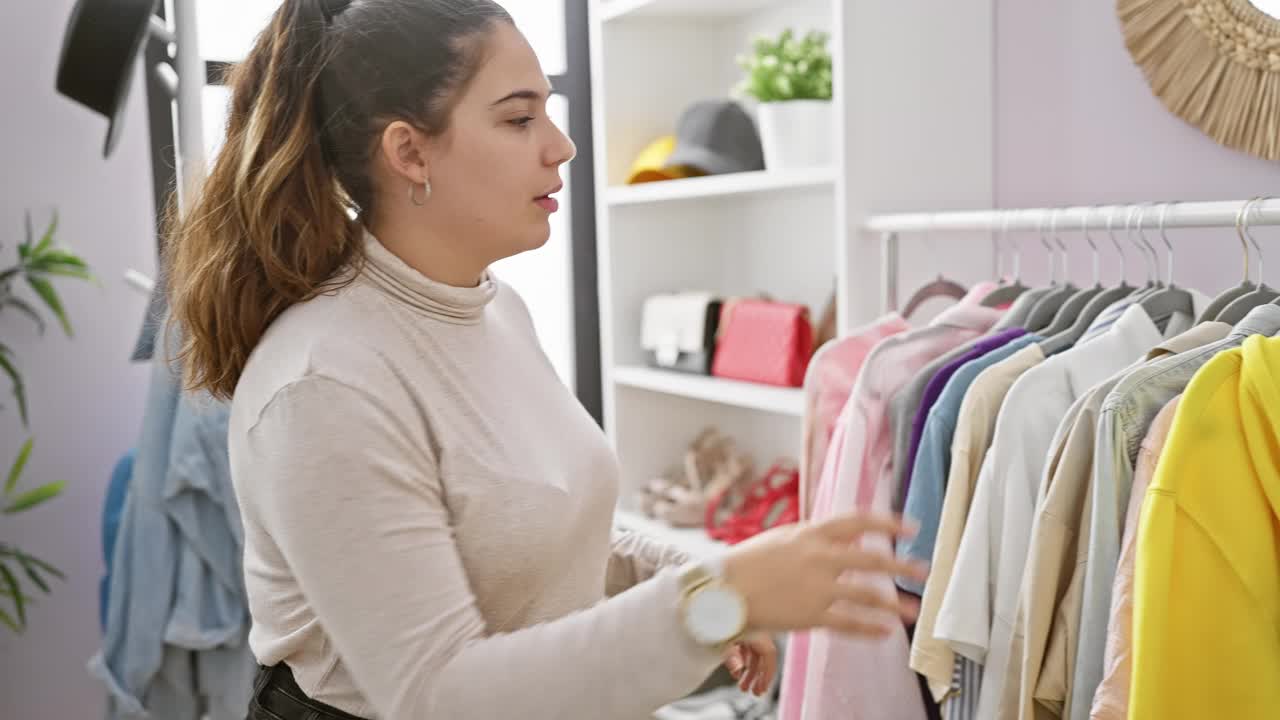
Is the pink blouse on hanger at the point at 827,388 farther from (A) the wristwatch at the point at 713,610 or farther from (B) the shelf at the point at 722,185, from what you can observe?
(A) the wristwatch at the point at 713,610

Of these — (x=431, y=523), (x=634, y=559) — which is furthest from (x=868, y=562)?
(x=634, y=559)

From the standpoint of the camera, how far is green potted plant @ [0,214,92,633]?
255 cm

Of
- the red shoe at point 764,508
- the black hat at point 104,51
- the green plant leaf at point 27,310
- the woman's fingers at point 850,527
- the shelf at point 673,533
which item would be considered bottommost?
the shelf at point 673,533

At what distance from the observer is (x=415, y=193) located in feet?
3.59

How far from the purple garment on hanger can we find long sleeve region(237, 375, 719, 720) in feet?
2.42

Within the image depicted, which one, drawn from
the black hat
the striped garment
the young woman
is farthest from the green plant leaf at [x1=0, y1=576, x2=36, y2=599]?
the striped garment

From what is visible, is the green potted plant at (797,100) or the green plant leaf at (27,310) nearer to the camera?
the green potted plant at (797,100)

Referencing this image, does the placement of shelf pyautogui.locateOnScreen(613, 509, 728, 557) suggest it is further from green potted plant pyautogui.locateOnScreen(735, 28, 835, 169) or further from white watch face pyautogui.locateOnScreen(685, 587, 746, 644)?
white watch face pyautogui.locateOnScreen(685, 587, 746, 644)

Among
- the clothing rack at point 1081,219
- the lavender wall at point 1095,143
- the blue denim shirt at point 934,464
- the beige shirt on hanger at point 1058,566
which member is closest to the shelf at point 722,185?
the clothing rack at point 1081,219

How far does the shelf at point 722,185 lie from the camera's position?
2068mm

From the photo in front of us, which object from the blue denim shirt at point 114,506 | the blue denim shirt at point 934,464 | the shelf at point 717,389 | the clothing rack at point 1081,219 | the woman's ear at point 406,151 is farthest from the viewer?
the blue denim shirt at point 114,506

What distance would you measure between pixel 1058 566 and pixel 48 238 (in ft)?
7.35

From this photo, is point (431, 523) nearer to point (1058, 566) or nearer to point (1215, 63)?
point (1058, 566)

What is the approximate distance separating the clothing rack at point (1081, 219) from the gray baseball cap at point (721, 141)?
0.49 meters
